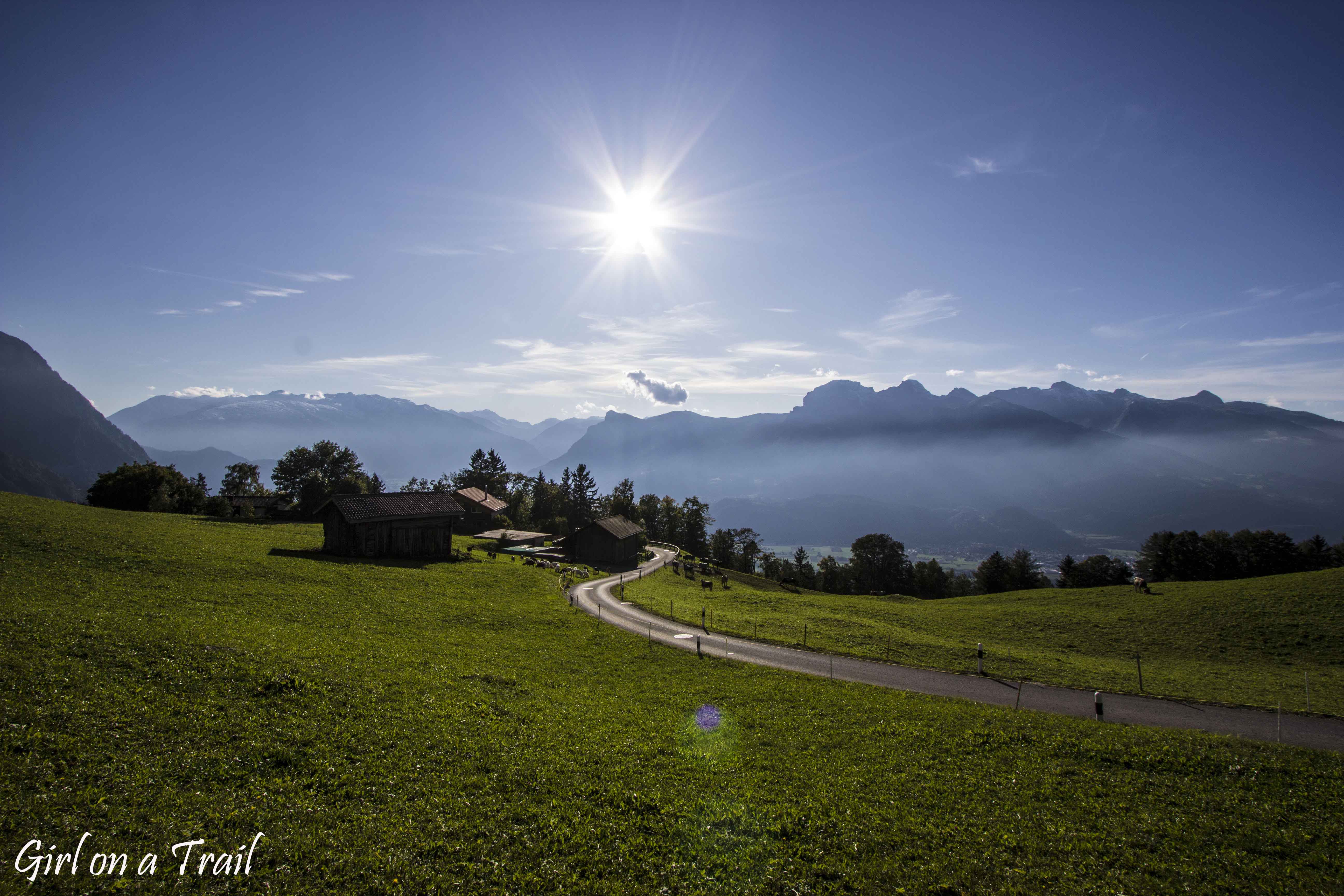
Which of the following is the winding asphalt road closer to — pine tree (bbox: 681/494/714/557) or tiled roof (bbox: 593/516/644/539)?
tiled roof (bbox: 593/516/644/539)

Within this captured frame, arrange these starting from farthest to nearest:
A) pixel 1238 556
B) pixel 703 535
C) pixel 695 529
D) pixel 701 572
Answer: pixel 703 535, pixel 695 529, pixel 1238 556, pixel 701 572

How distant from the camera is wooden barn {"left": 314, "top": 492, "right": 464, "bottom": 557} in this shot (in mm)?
50031

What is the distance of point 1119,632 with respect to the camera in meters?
42.9

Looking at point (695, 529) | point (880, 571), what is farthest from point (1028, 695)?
point (880, 571)

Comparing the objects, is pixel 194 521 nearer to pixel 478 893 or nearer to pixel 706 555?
pixel 478 893

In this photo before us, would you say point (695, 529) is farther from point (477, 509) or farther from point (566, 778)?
point (566, 778)

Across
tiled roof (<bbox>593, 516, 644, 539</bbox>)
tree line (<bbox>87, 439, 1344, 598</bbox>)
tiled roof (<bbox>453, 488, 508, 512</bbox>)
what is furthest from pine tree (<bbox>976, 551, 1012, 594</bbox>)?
tiled roof (<bbox>453, 488, 508, 512</bbox>)

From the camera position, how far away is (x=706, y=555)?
124 m

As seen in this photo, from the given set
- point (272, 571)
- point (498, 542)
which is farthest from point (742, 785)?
point (498, 542)

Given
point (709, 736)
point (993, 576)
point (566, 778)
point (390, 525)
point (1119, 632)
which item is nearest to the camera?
point (566, 778)

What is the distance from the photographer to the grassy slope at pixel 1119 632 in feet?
100

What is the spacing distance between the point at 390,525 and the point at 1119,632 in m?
68.8

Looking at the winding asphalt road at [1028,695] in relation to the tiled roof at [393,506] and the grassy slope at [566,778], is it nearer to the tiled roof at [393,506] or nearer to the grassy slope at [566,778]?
the grassy slope at [566,778]

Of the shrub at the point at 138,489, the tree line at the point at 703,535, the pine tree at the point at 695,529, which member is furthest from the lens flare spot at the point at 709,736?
the pine tree at the point at 695,529
